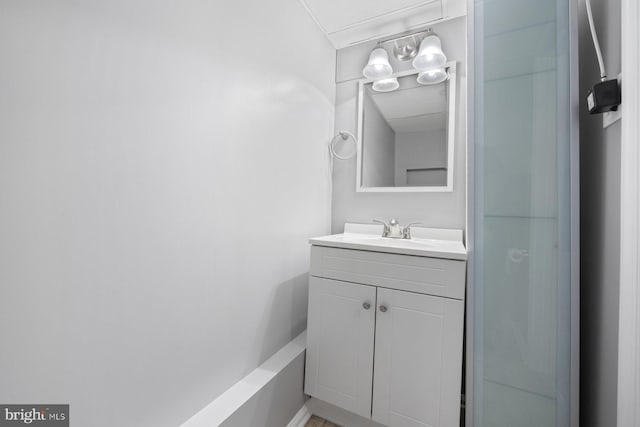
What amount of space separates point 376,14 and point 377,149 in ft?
2.64

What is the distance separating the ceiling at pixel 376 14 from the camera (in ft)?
4.97

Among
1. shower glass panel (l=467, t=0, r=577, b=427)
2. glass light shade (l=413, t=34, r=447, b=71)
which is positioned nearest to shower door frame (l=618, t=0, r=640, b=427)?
shower glass panel (l=467, t=0, r=577, b=427)

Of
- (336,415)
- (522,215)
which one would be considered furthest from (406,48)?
(336,415)

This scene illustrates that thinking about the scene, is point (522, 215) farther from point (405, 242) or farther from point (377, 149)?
point (377, 149)

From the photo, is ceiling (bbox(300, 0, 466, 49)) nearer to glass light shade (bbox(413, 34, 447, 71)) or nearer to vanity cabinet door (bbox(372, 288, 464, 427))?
glass light shade (bbox(413, 34, 447, 71))

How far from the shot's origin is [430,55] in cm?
157

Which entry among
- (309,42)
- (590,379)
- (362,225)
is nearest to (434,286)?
(590,379)

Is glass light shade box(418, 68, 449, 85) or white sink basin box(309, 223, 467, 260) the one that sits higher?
glass light shade box(418, 68, 449, 85)

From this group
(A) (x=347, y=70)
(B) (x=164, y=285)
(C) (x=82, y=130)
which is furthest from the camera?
(A) (x=347, y=70)

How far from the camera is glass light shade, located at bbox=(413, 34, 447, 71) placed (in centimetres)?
156

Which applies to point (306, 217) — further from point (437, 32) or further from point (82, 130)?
point (437, 32)

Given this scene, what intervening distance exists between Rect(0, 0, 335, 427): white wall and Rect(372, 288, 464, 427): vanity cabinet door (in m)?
0.56

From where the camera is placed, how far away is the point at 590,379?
85 centimetres

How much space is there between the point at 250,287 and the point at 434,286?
79 centimetres
